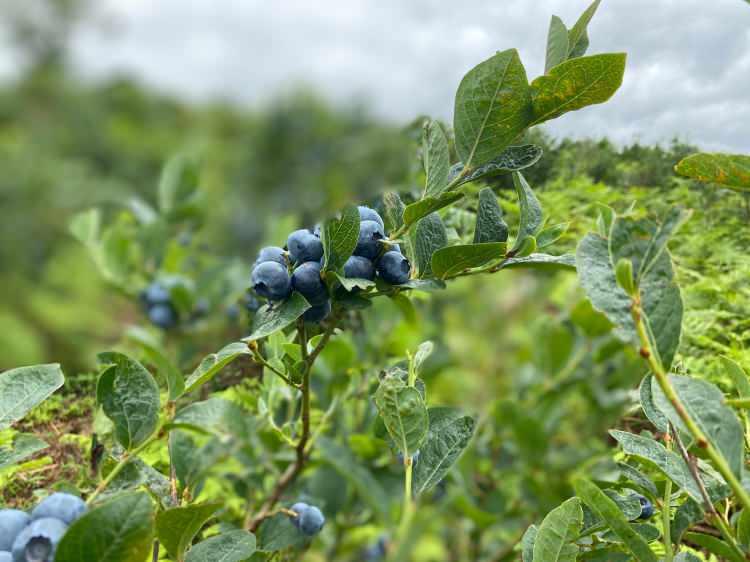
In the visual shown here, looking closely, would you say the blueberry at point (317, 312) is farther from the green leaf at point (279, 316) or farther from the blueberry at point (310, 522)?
the blueberry at point (310, 522)

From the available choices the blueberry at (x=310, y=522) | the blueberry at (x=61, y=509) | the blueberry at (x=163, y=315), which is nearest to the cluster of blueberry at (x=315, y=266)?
the blueberry at (x=61, y=509)

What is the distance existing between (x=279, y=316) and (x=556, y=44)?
314mm

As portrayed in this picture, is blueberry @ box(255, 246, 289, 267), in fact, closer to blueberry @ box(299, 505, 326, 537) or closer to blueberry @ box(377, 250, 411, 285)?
blueberry @ box(377, 250, 411, 285)

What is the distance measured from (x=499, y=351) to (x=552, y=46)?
226 cm

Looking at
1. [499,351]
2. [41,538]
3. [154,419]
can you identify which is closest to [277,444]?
[154,419]

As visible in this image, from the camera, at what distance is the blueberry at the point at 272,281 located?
0.55 meters

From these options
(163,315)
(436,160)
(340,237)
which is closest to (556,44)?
(436,160)

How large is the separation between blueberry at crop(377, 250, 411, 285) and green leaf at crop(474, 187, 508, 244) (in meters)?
0.07

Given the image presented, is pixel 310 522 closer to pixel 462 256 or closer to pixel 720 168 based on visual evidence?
pixel 462 256

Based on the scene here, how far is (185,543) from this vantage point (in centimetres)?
54

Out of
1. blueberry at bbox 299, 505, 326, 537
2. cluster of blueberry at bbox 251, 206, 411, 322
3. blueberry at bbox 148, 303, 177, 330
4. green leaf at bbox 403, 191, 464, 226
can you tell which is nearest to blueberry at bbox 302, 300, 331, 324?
cluster of blueberry at bbox 251, 206, 411, 322

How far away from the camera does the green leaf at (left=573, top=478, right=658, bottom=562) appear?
50 cm

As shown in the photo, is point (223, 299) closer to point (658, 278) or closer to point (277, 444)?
point (277, 444)

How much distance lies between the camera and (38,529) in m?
0.43
